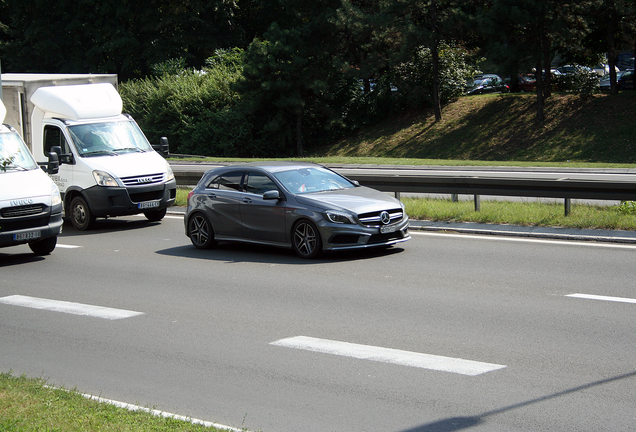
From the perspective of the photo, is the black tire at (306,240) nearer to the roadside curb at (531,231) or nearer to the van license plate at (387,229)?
the van license plate at (387,229)

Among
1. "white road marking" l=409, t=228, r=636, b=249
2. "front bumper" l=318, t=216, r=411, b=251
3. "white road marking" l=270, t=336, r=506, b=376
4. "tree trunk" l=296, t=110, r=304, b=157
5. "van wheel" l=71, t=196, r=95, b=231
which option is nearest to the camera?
"white road marking" l=270, t=336, r=506, b=376

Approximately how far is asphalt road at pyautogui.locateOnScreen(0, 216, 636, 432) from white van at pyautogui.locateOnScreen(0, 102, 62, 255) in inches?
22.0

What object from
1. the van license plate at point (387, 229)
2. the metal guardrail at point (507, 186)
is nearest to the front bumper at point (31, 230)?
the van license plate at point (387, 229)

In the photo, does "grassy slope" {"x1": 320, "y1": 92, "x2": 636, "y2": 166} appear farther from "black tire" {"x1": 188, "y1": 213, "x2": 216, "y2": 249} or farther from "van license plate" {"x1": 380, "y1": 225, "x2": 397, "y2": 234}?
"black tire" {"x1": 188, "y1": 213, "x2": 216, "y2": 249}

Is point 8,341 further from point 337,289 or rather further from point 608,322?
point 608,322

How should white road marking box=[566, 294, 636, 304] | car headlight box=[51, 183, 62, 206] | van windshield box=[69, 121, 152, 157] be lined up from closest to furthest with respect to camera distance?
1. white road marking box=[566, 294, 636, 304]
2. car headlight box=[51, 183, 62, 206]
3. van windshield box=[69, 121, 152, 157]

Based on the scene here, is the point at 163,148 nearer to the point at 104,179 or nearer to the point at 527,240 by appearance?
the point at 104,179

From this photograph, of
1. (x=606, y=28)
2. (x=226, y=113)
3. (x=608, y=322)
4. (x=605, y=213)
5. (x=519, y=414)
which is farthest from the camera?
(x=226, y=113)

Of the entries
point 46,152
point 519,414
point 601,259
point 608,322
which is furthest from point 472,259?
point 46,152

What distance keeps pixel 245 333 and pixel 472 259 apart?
4651 millimetres

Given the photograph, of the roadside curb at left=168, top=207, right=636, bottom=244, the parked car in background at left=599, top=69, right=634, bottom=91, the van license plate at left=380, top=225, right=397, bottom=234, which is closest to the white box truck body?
the roadside curb at left=168, top=207, right=636, bottom=244

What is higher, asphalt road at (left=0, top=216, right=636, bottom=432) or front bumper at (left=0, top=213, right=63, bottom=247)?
front bumper at (left=0, top=213, right=63, bottom=247)

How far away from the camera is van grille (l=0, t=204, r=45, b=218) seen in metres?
11.9

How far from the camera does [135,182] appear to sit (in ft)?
52.0
